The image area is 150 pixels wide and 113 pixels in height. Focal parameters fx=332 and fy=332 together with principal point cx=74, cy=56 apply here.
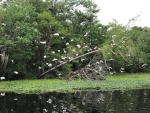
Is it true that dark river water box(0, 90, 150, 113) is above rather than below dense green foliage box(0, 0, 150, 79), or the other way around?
below

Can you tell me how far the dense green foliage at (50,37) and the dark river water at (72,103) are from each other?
1161 centimetres

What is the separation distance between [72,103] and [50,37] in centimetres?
2375

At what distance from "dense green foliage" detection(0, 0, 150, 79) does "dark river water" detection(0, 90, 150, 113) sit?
11614mm

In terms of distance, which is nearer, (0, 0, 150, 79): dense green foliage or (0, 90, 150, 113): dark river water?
A: (0, 90, 150, 113): dark river water

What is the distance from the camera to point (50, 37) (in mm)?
48469

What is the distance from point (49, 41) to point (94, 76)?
10257 mm

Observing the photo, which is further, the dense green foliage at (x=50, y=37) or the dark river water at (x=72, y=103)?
the dense green foliage at (x=50, y=37)

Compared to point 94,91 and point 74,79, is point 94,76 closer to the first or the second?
point 74,79

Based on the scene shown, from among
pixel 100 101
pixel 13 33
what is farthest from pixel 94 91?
pixel 13 33

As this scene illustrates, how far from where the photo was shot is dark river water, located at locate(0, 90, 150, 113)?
2273 centimetres

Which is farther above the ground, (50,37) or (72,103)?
(50,37)

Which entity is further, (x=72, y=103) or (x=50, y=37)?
(x=50, y=37)

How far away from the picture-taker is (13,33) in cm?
4184

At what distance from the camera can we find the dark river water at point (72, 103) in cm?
2273
